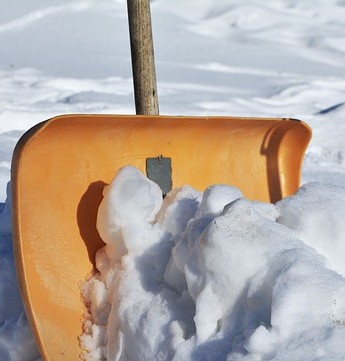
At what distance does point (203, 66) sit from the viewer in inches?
303

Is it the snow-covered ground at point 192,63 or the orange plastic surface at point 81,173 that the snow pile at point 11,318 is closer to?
the orange plastic surface at point 81,173

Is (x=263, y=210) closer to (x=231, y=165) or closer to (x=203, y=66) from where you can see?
(x=231, y=165)

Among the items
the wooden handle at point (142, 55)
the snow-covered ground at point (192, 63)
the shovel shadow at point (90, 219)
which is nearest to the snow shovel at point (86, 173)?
the shovel shadow at point (90, 219)

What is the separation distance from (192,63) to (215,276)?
579cm

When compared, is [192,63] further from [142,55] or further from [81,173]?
[81,173]

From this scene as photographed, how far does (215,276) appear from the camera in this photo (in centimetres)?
212

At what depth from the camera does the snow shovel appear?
2.53m

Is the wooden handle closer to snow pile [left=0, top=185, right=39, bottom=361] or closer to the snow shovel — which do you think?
the snow shovel

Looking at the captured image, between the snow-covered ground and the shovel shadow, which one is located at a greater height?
the shovel shadow

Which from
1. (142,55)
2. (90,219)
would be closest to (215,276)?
(90,219)

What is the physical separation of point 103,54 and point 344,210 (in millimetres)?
5770

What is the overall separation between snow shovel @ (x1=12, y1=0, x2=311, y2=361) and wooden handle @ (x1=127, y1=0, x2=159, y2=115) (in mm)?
445

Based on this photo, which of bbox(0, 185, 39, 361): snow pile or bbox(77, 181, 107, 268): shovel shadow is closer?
bbox(0, 185, 39, 361): snow pile

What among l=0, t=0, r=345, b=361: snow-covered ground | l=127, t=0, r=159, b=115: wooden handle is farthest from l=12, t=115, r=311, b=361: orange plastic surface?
l=0, t=0, r=345, b=361: snow-covered ground
